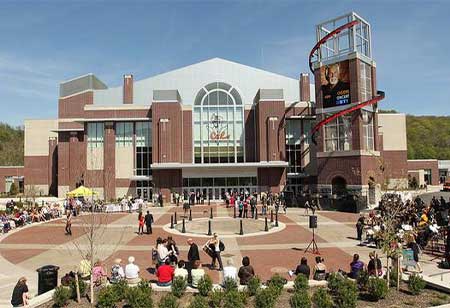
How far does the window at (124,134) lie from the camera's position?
52.9m

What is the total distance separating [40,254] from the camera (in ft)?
55.5

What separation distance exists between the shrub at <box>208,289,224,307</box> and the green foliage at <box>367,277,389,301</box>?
390 cm

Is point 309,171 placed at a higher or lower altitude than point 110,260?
higher

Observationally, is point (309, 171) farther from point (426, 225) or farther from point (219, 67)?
point (426, 225)

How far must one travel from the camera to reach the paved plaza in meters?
14.2

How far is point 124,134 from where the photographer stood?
53.1 metres

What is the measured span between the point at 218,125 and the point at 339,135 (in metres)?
18.9

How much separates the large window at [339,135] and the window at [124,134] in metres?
27.3

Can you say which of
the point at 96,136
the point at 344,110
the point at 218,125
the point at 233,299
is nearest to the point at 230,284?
the point at 233,299

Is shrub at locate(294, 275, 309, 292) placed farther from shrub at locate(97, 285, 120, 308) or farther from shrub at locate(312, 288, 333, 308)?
shrub at locate(97, 285, 120, 308)

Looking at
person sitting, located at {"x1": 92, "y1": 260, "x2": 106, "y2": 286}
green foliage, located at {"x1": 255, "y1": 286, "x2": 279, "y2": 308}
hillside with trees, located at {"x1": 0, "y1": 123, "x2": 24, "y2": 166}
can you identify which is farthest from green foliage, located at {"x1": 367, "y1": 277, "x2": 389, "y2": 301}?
hillside with trees, located at {"x1": 0, "y1": 123, "x2": 24, "y2": 166}

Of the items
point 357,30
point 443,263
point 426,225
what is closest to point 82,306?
point 443,263

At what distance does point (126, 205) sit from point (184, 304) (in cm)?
3034

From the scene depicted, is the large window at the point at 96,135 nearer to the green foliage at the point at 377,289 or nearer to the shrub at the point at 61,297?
the shrub at the point at 61,297
